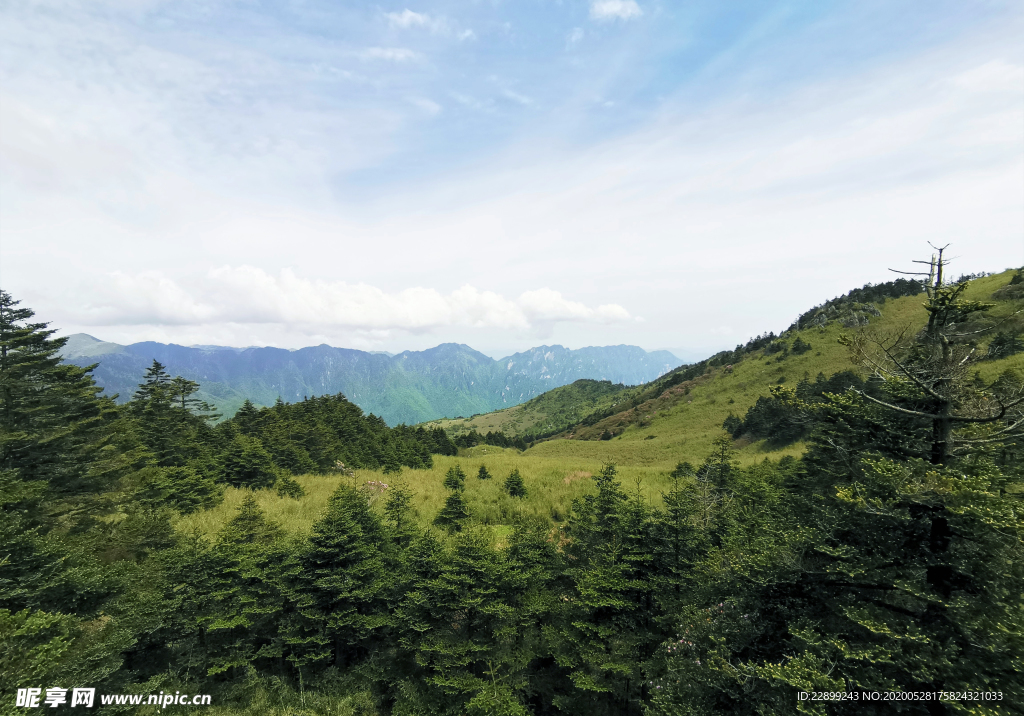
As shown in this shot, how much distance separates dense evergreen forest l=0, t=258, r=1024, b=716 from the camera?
19.4 feet

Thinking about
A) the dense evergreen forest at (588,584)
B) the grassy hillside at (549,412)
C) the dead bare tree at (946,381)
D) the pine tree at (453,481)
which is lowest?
the grassy hillside at (549,412)

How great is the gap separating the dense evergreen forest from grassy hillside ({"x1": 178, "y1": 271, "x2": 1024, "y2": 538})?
2.30 meters

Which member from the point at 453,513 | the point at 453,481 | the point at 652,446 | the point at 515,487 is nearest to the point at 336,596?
the point at 453,513

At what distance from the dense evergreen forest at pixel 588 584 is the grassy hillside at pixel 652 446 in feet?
7.54

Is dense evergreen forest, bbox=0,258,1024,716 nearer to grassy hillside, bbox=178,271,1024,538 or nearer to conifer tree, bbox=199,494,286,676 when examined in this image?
conifer tree, bbox=199,494,286,676

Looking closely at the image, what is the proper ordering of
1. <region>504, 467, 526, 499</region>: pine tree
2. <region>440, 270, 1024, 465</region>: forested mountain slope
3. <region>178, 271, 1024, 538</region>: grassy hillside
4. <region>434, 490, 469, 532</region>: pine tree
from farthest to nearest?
<region>440, 270, 1024, 465</region>: forested mountain slope → <region>504, 467, 526, 499</region>: pine tree → <region>178, 271, 1024, 538</region>: grassy hillside → <region>434, 490, 469, 532</region>: pine tree

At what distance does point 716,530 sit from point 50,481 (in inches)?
954

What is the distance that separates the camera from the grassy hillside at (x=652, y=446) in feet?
70.2

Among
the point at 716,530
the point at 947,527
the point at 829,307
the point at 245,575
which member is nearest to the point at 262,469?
the point at 245,575

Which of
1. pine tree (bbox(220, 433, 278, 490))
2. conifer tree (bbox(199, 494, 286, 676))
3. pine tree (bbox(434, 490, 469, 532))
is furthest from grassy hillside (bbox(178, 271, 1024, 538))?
conifer tree (bbox(199, 494, 286, 676))

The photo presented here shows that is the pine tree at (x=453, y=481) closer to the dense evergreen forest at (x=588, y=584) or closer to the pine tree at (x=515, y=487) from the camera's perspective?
the pine tree at (x=515, y=487)

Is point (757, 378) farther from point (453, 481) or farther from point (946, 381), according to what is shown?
point (946, 381)

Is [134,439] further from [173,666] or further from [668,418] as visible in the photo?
[668,418]

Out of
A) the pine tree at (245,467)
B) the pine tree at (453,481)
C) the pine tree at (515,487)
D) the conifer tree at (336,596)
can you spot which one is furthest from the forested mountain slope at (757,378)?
the conifer tree at (336,596)
